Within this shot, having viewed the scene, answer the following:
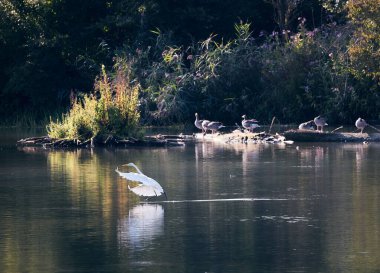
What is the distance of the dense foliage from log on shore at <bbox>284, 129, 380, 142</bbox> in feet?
17.7

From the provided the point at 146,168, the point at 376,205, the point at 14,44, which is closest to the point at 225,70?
the point at 14,44

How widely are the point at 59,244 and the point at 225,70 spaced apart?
26.0m

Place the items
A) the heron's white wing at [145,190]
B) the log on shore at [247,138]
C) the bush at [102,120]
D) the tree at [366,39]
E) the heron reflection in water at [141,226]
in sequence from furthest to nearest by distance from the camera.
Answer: the tree at [366,39] < the log on shore at [247,138] < the bush at [102,120] < the heron's white wing at [145,190] < the heron reflection in water at [141,226]

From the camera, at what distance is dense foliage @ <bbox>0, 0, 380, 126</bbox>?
36.7m

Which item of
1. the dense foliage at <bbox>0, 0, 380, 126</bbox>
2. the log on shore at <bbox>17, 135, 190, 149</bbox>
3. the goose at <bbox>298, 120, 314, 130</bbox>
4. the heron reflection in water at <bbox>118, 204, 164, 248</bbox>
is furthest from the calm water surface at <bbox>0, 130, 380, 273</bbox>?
the dense foliage at <bbox>0, 0, 380, 126</bbox>

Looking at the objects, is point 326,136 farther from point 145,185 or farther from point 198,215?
point 198,215

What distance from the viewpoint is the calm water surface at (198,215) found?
A: 40.7 ft

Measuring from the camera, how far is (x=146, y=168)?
2258 centimetres

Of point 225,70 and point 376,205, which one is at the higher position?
point 225,70

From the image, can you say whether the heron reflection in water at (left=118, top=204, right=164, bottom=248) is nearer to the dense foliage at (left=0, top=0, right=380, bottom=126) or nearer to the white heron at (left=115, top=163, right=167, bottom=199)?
the white heron at (left=115, top=163, right=167, bottom=199)

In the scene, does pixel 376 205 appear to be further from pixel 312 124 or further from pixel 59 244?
pixel 312 124

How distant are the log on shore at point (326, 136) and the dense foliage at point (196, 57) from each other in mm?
5389

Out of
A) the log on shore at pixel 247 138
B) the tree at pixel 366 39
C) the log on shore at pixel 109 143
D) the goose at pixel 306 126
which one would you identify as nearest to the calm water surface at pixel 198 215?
the log on shore at pixel 109 143

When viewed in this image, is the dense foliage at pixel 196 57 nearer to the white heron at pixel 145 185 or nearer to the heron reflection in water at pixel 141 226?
the white heron at pixel 145 185
